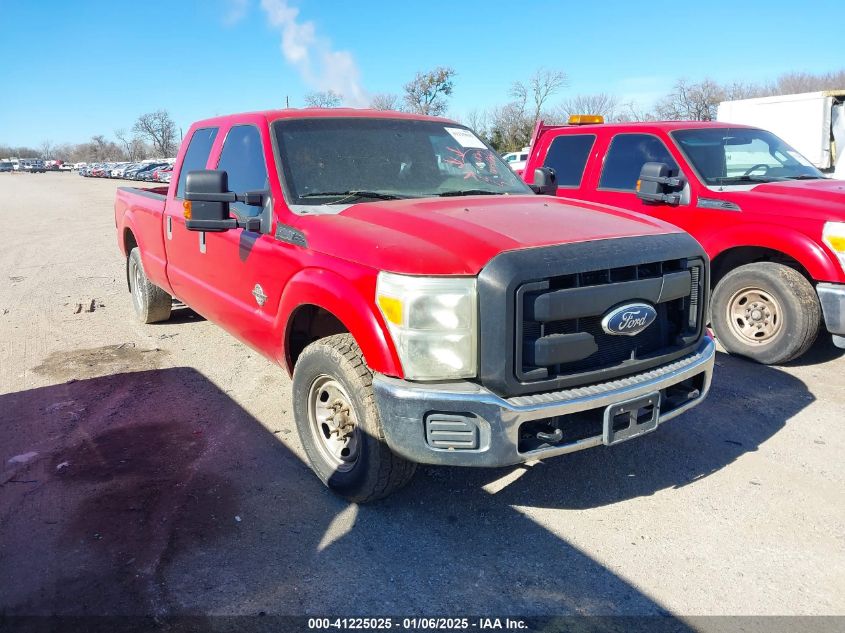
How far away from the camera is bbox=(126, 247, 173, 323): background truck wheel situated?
676cm

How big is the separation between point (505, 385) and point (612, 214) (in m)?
1.37

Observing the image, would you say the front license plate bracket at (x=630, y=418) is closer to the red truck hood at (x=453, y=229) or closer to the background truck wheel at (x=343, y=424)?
the red truck hood at (x=453, y=229)

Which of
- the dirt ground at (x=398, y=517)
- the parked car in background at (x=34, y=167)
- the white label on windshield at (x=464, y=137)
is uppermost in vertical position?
the parked car in background at (x=34, y=167)

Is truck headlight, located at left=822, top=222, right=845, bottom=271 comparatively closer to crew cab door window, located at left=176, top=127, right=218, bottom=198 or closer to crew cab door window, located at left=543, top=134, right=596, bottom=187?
crew cab door window, located at left=543, top=134, right=596, bottom=187

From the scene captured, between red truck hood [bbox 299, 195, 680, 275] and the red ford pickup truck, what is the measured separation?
0.04 feet

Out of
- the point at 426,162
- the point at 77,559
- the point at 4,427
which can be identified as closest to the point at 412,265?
the point at 426,162

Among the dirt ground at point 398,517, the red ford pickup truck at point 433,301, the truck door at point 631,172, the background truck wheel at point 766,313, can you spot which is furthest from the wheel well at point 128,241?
the background truck wheel at point 766,313

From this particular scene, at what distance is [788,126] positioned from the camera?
14.7 m

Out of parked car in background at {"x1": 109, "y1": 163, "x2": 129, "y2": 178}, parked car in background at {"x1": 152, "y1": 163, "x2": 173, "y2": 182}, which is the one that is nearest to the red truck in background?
parked car in background at {"x1": 152, "y1": 163, "x2": 173, "y2": 182}

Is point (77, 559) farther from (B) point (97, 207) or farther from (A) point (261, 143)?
(B) point (97, 207)

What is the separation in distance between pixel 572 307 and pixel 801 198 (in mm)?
3556

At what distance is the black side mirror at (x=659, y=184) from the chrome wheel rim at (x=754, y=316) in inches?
40.6

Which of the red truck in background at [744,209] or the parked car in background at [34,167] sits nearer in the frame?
the red truck in background at [744,209]

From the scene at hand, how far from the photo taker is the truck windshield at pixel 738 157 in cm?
614
